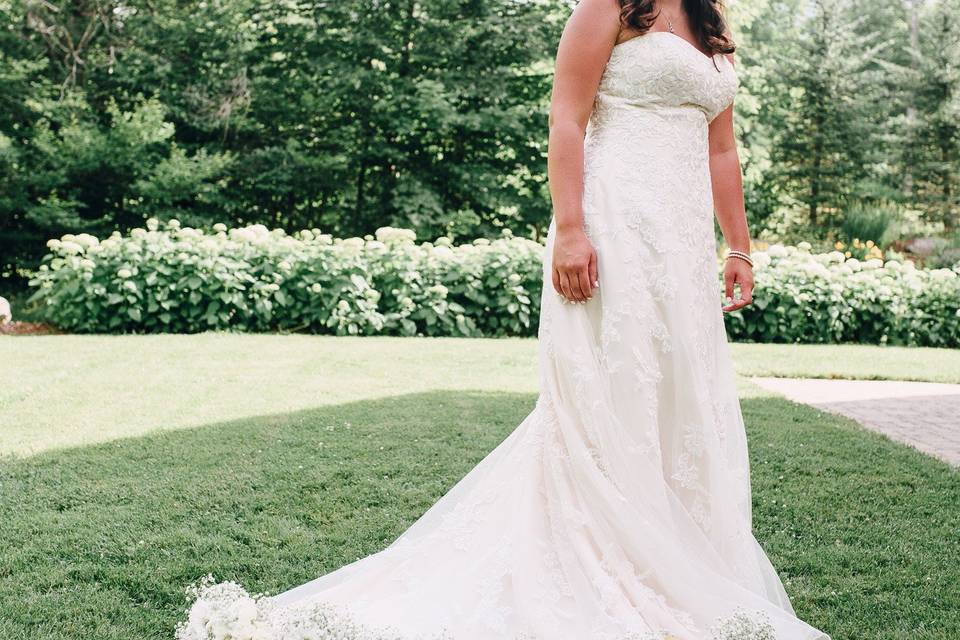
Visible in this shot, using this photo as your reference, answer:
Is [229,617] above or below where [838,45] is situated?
below

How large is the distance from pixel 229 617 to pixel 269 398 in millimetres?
3957

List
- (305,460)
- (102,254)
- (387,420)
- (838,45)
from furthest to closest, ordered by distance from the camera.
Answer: (838,45)
(102,254)
(387,420)
(305,460)

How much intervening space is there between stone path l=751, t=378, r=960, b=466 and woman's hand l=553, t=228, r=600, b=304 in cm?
342

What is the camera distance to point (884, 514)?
3811mm

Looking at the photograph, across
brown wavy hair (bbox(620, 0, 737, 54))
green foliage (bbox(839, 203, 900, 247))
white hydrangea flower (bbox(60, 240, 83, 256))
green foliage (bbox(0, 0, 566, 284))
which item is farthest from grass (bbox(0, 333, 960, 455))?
green foliage (bbox(839, 203, 900, 247))

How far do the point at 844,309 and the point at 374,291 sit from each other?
17.6 feet

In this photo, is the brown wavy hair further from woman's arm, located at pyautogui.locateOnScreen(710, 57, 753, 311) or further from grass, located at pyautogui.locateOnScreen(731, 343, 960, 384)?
grass, located at pyautogui.locateOnScreen(731, 343, 960, 384)

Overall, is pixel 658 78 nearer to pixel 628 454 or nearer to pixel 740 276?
Result: pixel 740 276

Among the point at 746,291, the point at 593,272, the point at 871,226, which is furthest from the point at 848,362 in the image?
the point at 871,226

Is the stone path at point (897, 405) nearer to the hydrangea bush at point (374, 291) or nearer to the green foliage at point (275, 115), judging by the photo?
the hydrangea bush at point (374, 291)

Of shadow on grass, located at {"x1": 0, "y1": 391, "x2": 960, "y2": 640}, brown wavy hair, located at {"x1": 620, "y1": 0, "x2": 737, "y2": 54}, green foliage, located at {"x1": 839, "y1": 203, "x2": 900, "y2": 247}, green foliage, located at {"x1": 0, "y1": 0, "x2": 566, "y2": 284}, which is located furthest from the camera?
green foliage, located at {"x1": 839, "y1": 203, "x2": 900, "y2": 247}

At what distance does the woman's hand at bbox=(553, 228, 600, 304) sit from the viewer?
2.33 meters

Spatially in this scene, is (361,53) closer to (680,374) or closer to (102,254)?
(102,254)

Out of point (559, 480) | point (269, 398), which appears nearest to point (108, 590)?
point (559, 480)
